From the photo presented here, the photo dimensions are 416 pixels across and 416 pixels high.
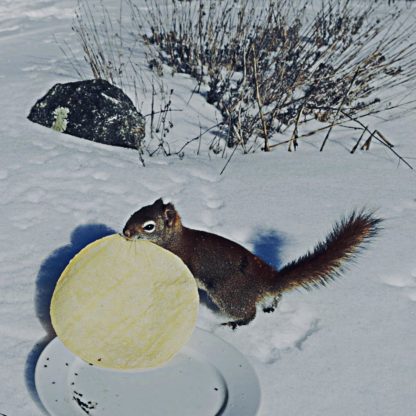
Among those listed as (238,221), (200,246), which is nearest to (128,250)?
(200,246)

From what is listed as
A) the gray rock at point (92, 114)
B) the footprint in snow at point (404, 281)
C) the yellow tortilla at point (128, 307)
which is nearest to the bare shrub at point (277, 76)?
the gray rock at point (92, 114)

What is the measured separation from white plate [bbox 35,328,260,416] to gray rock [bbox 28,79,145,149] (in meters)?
1.98

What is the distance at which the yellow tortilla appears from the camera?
8.43 ft

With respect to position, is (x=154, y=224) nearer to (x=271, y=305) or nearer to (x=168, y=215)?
(x=168, y=215)

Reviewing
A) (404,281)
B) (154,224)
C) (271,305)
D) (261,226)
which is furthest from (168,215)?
(404,281)

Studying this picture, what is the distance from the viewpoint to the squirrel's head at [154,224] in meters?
2.76

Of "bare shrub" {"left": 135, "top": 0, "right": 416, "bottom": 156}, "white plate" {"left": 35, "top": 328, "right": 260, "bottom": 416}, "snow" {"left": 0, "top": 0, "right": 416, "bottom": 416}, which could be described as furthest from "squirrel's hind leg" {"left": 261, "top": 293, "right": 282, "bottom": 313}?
"bare shrub" {"left": 135, "top": 0, "right": 416, "bottom": 156}

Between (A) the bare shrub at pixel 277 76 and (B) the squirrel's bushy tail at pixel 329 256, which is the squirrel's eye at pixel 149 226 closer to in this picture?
(B) the squirrel's bushy tail at pixel 329 256

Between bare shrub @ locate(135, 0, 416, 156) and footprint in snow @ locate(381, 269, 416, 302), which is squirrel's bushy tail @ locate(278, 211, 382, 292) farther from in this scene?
bare shrub @ locate(135, 0, 416, 156)

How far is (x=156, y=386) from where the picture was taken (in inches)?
99.3

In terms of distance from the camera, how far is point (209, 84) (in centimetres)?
519

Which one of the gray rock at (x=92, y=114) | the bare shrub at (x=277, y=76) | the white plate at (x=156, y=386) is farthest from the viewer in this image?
the bare shrub at (x=277, y=76)

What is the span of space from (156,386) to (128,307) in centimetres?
31

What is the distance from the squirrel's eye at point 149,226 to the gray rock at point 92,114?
1.61 m
